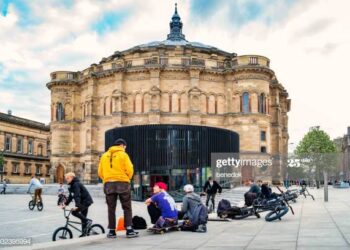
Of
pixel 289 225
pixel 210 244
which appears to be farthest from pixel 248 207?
pixel 210 244

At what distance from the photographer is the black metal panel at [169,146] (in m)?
32.9

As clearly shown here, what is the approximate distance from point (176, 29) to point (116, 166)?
68000 millimetres

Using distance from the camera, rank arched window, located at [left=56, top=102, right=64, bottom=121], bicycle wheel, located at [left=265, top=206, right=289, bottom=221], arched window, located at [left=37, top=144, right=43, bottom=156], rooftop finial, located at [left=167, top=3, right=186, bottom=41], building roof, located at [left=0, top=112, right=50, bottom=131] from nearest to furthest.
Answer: bicycle wheel, located at [left=265, top=206, right=289, bottom=221] → arched window, located at [left=56, top=102, right=64, bottom=121] → rooftop finial, located at [left=167, top=3, right=186, bottom=41] → building roof, located at [left=0, top=112, right=50, bottom=131] → arched window, located at [left=37, top=144, right=43, bottom=156]

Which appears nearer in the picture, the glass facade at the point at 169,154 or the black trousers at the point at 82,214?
the black trousers at the point at 82,214

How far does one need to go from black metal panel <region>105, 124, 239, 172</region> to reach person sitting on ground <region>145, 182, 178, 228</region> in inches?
783

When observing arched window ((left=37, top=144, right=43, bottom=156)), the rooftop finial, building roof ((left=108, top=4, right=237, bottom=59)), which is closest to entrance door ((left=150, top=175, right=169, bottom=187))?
building roof ((left=108, top=4, right=237, bottom=59))

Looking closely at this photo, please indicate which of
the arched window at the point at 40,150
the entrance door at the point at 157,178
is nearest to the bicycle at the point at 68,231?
the entrance door at the point at 157,178

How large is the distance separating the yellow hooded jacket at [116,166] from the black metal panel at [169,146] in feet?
70.7

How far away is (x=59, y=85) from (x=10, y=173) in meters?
19.4

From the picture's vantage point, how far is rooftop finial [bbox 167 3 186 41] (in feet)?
248

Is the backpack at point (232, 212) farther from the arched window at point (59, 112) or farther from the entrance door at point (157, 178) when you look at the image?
the arched window at point (59, 112)

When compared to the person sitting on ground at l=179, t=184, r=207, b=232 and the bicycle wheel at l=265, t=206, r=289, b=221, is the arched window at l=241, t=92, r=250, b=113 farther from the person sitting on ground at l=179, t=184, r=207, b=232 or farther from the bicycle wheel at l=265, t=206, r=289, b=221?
the person sitting on ground at l=179, t=184, r=207, b=232

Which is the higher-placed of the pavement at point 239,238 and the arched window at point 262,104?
the arched window at point 262,104

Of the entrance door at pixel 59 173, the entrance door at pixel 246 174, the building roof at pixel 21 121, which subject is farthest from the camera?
the building roof at pixel 21 121
